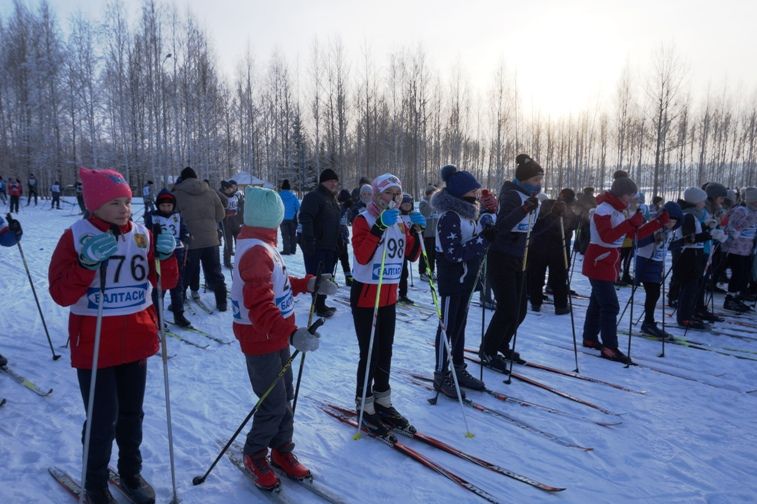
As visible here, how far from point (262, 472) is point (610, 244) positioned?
4.46 meters

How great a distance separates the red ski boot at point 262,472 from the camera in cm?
278

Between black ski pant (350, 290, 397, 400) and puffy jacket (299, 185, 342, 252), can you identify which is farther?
puffy jacket (299, 185, 342, 252)

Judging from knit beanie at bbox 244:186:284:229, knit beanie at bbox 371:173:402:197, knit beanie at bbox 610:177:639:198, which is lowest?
knit beanie at bbox 244:186:284:229

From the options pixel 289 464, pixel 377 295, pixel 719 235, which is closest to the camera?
pixel 289 464

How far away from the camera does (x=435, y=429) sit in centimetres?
366

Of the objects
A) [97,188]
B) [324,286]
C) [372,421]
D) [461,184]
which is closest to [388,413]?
[372,421]

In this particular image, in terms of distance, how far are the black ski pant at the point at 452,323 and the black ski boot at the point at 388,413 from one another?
791 millimetres

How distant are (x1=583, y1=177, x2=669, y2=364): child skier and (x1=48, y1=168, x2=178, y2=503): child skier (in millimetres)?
Answer: 4634

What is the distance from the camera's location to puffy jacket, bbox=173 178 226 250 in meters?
6.64

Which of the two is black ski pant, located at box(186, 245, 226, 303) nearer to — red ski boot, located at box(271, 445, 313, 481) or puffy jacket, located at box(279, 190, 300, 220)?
red ski boot, located at box(271, 445, 313, 481)

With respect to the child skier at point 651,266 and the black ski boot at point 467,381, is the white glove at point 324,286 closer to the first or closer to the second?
the black ski boot at point 467,381

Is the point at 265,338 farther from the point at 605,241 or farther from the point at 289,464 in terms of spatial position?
the point at 605,241

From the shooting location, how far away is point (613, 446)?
3.48 m

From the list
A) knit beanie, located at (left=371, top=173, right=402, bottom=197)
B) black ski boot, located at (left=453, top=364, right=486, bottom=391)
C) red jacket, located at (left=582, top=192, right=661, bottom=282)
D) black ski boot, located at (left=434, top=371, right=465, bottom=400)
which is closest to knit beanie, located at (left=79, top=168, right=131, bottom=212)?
knit beanie, located at (left=371, top=173, right=402, bottom=197)
